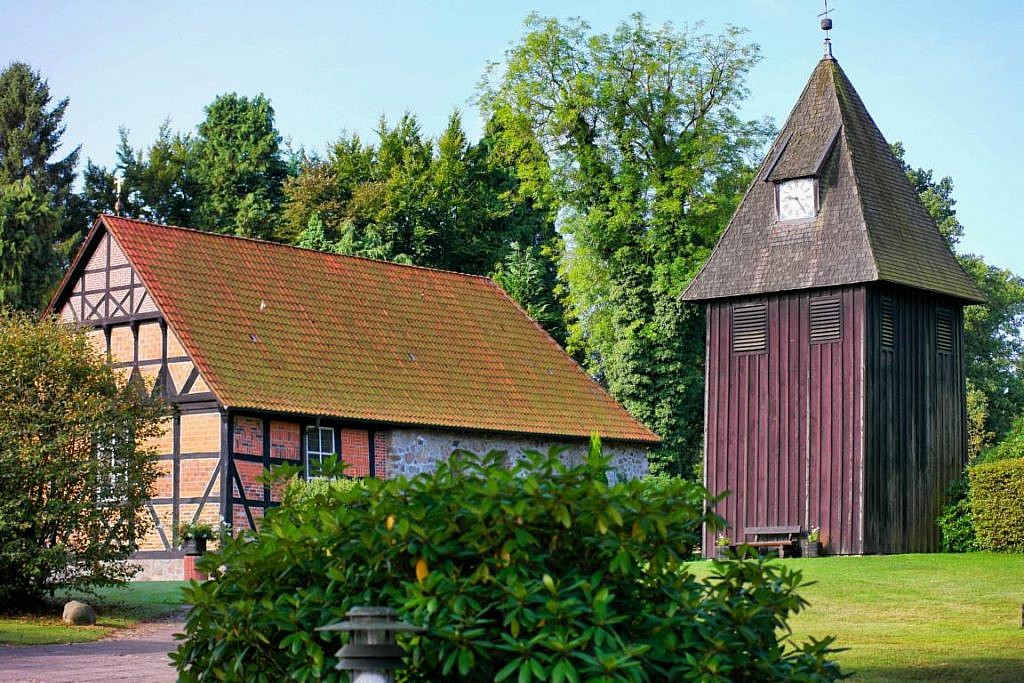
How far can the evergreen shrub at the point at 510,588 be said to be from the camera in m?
6.05

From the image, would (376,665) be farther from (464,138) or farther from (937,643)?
(464,138)

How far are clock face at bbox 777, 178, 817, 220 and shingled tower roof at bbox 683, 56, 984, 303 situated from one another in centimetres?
14

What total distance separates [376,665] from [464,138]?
140ft

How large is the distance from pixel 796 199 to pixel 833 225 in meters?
0.94

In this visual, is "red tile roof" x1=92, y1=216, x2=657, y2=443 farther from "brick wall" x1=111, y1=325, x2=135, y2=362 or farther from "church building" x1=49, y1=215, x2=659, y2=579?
"brick wall" x1=111, y1=325, x2=135, y2=362

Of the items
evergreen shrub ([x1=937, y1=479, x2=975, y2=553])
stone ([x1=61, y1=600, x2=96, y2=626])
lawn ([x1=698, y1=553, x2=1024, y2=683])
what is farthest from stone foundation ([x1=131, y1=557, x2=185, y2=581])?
evergreen shrub ([x1=937, y1=479, x2=975, y2=553])

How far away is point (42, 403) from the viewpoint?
63.4ft

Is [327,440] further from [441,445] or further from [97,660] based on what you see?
[97,660]

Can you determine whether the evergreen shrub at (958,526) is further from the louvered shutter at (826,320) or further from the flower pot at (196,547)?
the flower pot at (196,547)

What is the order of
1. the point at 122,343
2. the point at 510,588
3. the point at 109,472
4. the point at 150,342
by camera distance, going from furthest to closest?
the point at 122,343
the point at 150,342
the point at 109,472
the point at 510,588

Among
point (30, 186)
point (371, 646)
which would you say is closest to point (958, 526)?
point (371, 646)

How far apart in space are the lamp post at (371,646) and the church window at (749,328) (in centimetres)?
2144

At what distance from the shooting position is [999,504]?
24.6 meters

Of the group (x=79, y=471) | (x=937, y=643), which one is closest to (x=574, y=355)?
(x=79, y=471)
